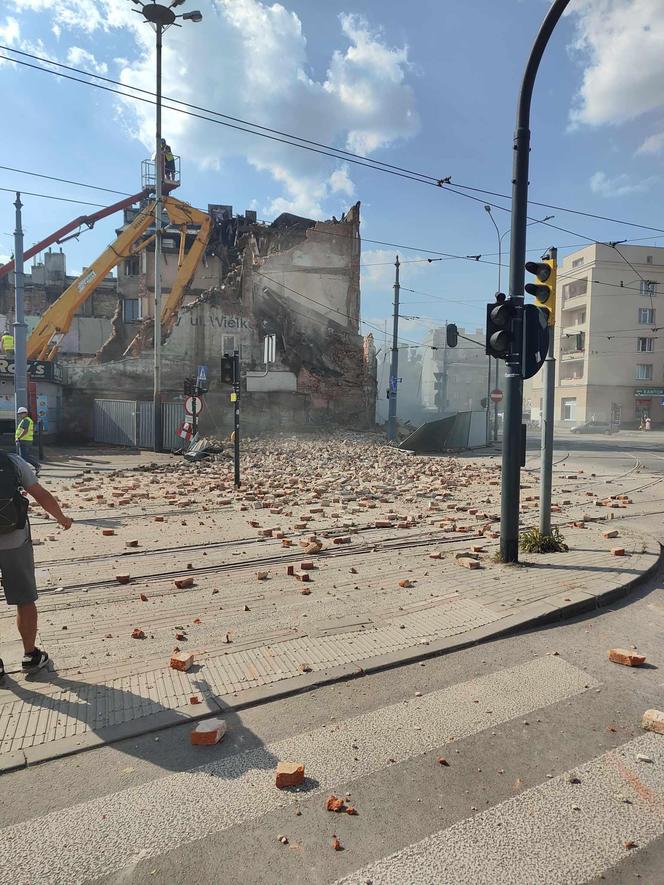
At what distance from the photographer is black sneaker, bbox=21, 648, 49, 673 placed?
3.81m

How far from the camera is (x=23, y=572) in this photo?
3.74 m

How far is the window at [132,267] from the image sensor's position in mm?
43812

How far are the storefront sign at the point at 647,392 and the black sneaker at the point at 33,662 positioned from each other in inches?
2385

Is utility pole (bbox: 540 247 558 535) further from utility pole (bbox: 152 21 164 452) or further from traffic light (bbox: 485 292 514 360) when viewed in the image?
utility pole (bbox: 152 21 164 452)

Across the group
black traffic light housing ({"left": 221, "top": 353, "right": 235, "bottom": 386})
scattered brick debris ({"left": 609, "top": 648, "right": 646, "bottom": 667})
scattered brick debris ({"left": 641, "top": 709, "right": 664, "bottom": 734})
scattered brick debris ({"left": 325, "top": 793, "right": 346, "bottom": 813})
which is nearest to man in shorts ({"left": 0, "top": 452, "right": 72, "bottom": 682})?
scattered brick debris ({"left": 325, "top": 793, "right": 346, "bottom": 813})

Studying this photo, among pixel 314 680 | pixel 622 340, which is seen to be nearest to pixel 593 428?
pixel 622 340

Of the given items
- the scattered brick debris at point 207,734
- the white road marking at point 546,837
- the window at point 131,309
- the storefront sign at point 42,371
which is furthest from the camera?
the window at point 131,309

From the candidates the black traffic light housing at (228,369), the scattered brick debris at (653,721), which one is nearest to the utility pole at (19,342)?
the black traffic light housing at (228,369)

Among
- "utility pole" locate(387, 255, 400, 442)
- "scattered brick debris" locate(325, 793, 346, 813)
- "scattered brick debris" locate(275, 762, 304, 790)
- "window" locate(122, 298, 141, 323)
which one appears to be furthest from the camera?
"window" locate(122, 298, 141, 323)

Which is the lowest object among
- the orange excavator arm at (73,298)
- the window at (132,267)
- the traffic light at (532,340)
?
the traffic light at (532,340)

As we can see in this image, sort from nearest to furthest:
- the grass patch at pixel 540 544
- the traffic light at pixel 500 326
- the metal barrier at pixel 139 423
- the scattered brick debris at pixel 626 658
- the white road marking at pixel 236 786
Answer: the white road marking at pixel 236 786, the scattered brick debris at pixel 626 658, the traffic light at pixel 500 326, the grass patch at pixel 540 544, the metal barrier at pixel 139 423

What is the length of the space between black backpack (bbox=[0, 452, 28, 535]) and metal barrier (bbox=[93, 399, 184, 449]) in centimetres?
2166

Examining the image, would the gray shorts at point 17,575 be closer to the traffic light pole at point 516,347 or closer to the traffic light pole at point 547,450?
the traffic light pole at point 516,347

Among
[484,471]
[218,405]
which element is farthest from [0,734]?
[218,405]
